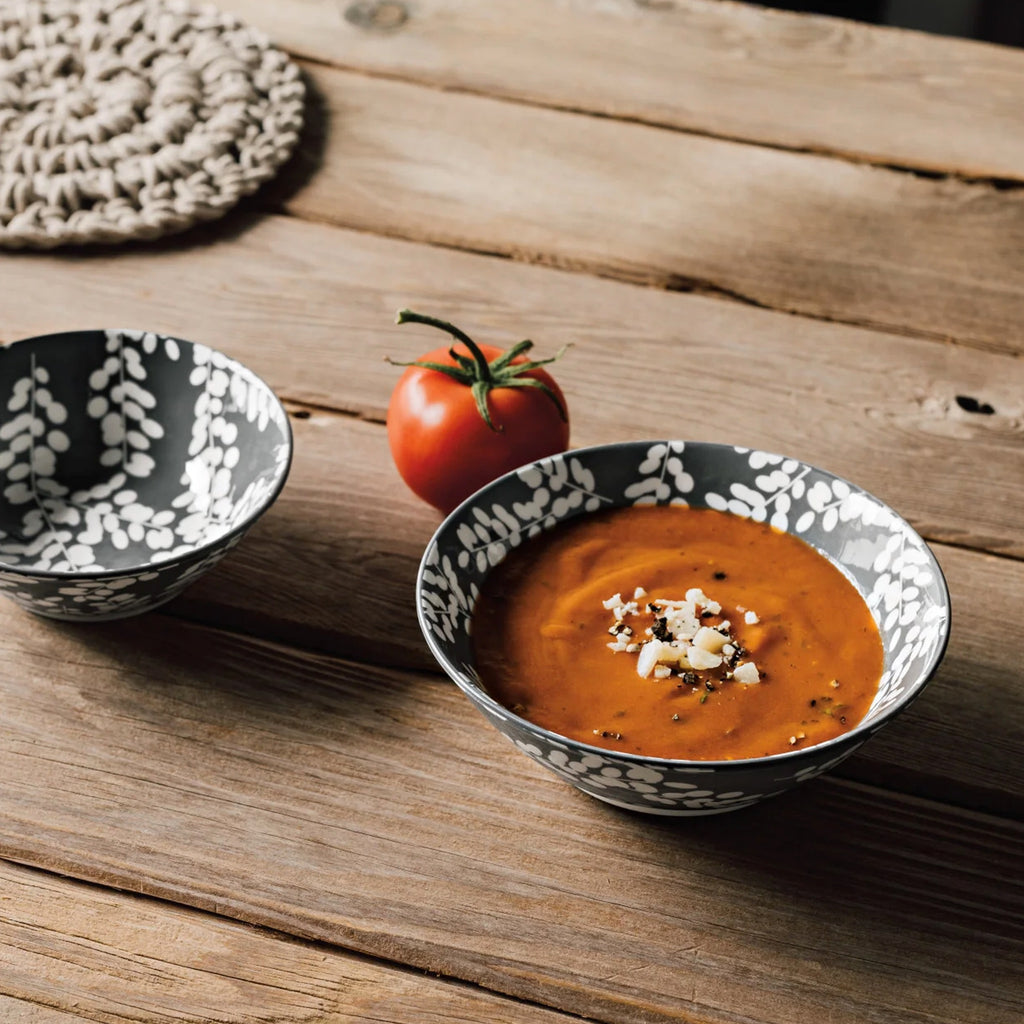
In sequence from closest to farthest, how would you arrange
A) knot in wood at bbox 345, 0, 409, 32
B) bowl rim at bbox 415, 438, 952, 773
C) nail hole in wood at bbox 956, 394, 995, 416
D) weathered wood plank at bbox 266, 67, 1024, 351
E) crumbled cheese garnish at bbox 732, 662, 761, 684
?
1. bowl rim at bbox 415, 438, 952, 773
2. crumbled cheese garnish at bbox 732, 662, 761, 684
3. nail hole in wood at bbox 956, 394, 995, 416
4. weathered wood plank at bbox 266, 67, 1024, 351
5. knot in wood at bbox 345, 0, 409, 32

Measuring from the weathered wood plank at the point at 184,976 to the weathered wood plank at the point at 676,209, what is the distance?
0.88 meters

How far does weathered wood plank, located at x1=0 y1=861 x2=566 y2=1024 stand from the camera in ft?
2.35

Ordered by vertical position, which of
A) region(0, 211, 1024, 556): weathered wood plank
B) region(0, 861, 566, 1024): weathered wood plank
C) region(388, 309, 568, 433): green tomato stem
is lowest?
region(0, 861, 566, 1024): weathered wood plank

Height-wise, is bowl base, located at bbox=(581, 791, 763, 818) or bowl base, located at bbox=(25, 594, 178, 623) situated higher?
bowl base, located at bbox=(581, 791, 763, 818)

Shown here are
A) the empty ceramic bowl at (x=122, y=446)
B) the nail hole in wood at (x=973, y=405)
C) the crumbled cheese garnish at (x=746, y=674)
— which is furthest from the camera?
the nail hole in wood at (x=973, y=405)

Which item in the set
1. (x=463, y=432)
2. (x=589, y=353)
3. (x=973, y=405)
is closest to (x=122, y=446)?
(x=463, y=432)

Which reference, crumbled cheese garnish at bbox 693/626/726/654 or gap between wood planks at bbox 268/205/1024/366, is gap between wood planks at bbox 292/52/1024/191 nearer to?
gap between wood planks at bbox 268/205/1024/366

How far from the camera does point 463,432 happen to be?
1.01 metres

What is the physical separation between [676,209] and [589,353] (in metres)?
0.32

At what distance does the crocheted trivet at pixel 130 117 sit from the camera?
4.57 feet

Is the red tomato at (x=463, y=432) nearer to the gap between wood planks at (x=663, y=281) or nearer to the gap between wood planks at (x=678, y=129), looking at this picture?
the gap between wood planks at (x=663, y=281)

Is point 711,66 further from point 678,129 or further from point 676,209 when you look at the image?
point 676,209

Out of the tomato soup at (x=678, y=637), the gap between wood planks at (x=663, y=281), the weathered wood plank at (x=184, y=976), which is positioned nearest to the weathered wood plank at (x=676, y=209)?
the gap between wood planks at (x=663, y=281)

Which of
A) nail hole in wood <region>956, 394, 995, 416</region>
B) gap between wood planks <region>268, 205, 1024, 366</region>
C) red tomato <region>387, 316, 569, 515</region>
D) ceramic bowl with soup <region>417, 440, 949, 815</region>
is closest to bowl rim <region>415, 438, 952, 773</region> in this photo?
ceramic bowl with soup <region>417, 440, 949, 815</region>
